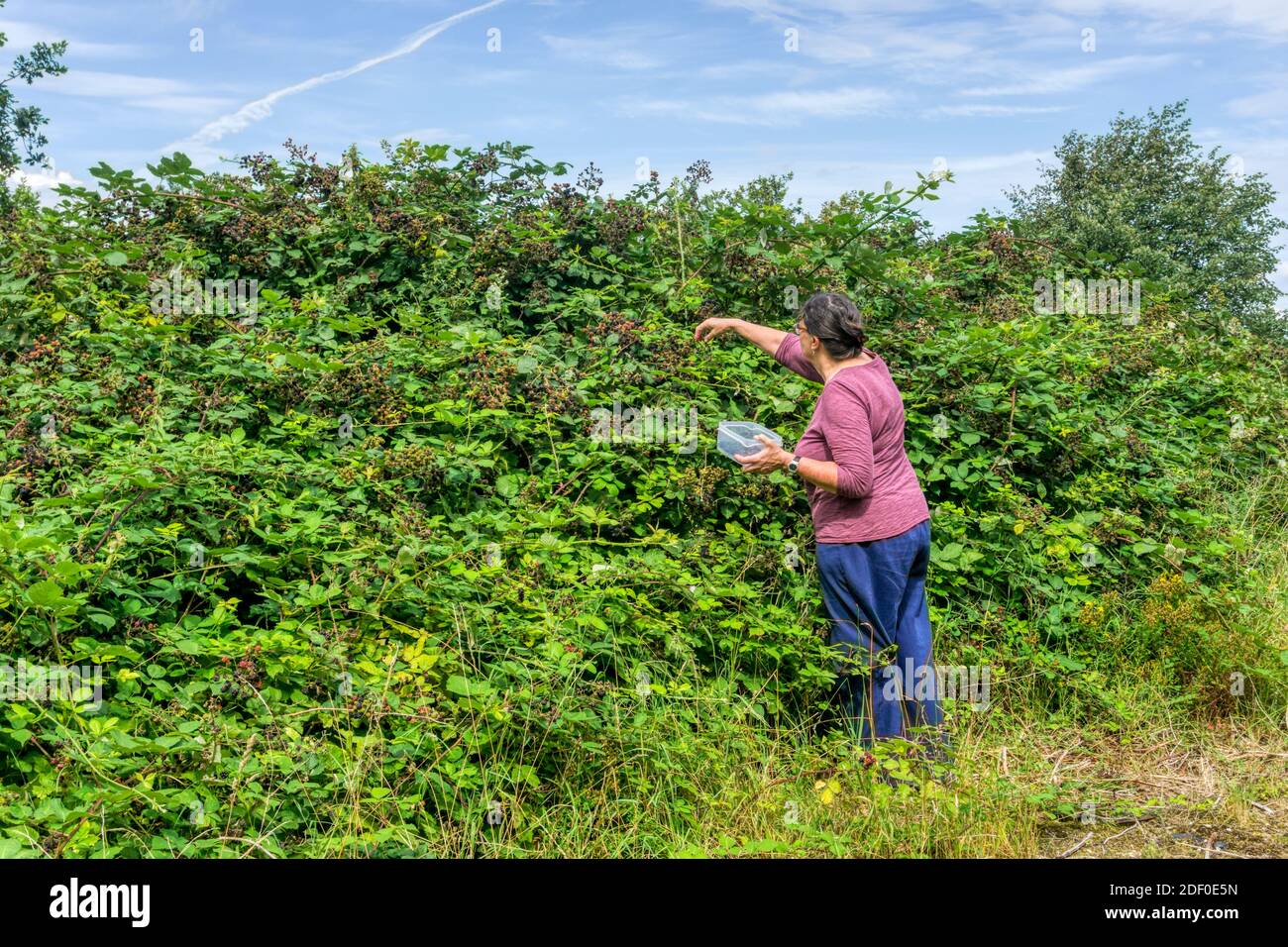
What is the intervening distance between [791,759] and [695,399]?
2.12 meters

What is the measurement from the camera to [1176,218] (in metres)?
25.9

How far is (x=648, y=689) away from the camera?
407cm

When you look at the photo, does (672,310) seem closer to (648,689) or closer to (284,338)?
(284,338)

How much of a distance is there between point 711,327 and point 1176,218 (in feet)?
81.8

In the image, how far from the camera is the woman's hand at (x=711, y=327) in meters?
5.27

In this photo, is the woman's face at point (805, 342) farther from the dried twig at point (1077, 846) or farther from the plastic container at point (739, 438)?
the dried twig at point (1077, 846)

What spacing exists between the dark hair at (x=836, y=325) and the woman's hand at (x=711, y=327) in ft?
2.82

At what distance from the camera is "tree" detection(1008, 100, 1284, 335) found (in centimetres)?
2428

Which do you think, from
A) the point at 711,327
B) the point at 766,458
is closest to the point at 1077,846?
the point at 766,458

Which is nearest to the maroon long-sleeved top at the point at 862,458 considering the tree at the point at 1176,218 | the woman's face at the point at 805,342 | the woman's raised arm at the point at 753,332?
the woman's face at the point at 805,342

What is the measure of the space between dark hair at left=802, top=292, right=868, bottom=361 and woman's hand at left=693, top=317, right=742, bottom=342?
0.86m

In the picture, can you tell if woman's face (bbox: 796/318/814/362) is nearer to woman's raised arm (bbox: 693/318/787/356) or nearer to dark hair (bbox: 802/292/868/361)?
dark hair (bbox: 802/292/868/361)

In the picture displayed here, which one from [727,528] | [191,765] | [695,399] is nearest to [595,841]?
[191,765]

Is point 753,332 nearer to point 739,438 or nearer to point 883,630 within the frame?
point 739,438
